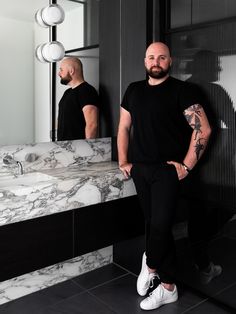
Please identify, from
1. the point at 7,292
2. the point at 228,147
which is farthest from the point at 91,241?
the point at 228,147

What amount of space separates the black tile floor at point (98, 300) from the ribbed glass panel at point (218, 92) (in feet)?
2.31

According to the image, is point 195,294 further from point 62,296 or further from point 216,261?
point 62,296

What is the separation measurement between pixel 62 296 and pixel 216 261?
1.10 m

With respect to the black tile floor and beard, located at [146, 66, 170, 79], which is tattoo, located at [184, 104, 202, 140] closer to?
beard, located at [146, 66, 170, 79]

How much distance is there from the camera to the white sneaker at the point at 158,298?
2.47 meters

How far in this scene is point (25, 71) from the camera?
8.86 feet

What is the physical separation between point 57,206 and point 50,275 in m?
0.74

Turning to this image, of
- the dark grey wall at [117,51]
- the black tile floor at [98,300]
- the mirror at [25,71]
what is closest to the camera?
the black tile floor at [98,300]

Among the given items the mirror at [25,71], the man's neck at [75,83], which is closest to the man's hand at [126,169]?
the mirror at [25,71]

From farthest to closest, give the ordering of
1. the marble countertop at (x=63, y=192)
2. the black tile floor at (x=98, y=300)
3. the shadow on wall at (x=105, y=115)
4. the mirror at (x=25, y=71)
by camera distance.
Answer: the shadow on wall at (x=105, y=115) → the mirror at (x=25, y=71) → the black tile floor at (x=98, y=300) → the marble countertop at (x=63, y=192)

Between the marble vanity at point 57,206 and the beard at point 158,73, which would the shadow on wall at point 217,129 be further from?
the marble vanity at point 57,206

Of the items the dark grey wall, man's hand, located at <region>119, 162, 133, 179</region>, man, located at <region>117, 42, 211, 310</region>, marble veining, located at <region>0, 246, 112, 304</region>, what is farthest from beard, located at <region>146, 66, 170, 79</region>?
marble veining, located at <region>0, 246, 112, 304</region>

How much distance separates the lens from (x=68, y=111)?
2.91 metres

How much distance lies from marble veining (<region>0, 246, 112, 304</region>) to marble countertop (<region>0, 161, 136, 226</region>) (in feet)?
2.19
